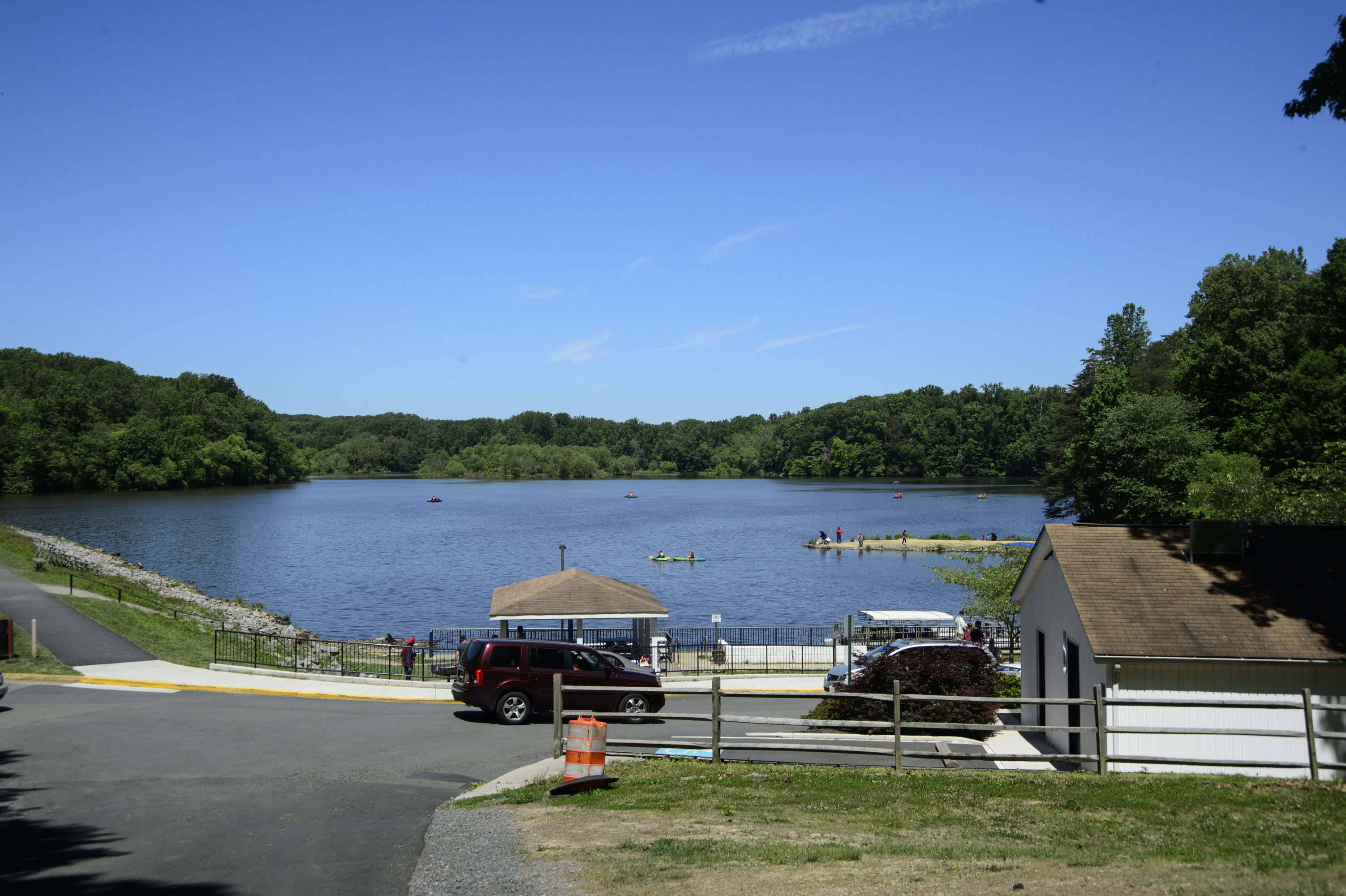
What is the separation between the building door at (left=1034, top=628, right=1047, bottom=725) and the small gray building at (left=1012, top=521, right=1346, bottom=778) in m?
0.77

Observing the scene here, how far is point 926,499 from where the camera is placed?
166 metres

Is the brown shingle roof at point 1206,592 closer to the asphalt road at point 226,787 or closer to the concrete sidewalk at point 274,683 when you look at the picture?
the asphalt road at point 226,787

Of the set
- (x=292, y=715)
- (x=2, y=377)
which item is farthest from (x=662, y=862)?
(x=2, y=377)

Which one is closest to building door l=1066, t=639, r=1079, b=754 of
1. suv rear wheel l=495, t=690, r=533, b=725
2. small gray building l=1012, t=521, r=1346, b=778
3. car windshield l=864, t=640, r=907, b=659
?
small gray building l=1012, t=521, r=1346, b=778

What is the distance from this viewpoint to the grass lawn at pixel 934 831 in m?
8.06

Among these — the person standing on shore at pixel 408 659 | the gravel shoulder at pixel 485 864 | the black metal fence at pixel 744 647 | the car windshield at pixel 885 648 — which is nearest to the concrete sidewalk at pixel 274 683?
the car windshield at pixel 885 648

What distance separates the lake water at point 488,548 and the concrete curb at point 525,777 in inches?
1470

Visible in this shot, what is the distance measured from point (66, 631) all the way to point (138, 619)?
15.3 ft

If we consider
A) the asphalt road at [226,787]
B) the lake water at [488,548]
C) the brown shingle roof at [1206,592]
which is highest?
the brown shingle roof at [1206,592]

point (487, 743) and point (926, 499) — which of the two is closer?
point (487, 743)

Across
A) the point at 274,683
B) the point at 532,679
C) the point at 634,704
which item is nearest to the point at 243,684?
the point at 274,683

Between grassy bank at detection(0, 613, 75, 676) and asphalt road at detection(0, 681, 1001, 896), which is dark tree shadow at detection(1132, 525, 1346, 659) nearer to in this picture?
asphalt road at detection(0, 681, 1001, 896)

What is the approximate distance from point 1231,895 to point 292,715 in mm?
17361

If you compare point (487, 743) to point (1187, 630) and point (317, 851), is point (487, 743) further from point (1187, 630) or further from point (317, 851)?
point (1187, 630)
